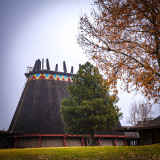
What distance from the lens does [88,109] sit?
71.9 ft

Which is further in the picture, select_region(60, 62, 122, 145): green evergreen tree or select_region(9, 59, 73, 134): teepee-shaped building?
select_region(9, 59, 73, 134): teepee-shaped building

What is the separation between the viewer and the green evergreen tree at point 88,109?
70.1 ft

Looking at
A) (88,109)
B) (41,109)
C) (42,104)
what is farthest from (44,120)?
(88,109)

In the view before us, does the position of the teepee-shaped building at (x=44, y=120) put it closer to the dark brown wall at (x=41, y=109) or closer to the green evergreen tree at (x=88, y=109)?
the dark brown wall at (x=41, y=109)

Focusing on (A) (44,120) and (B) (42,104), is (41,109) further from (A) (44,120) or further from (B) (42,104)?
(A) (44,120)

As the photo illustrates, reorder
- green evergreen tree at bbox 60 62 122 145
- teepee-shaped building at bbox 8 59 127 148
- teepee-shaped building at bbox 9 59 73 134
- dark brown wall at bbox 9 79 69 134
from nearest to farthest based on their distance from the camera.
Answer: green evergreen tree at bbox 60 62 122 145
teepee-shaped building at bbox 8 59 127 148
dark brown wall at bbox 9 79 69 134
teepee-shaped building at bbox 9 59 73 134

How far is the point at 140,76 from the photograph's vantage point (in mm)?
10648

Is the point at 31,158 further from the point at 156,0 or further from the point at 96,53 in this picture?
the point at 156,0

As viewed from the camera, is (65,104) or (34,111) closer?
(65,104)

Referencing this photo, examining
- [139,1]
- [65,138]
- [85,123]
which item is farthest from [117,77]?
[65,138]

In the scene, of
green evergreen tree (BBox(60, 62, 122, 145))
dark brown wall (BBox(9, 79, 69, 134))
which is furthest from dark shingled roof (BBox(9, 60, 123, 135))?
green evergreen tree (BBox(60, 62, 122, 145))

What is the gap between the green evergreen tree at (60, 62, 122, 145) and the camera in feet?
70.1

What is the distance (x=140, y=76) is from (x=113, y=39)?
3013 mm

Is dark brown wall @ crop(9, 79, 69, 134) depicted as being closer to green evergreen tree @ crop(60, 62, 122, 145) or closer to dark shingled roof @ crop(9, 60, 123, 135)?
dark shingled roof @ crop(9, 60, 123, 135)
